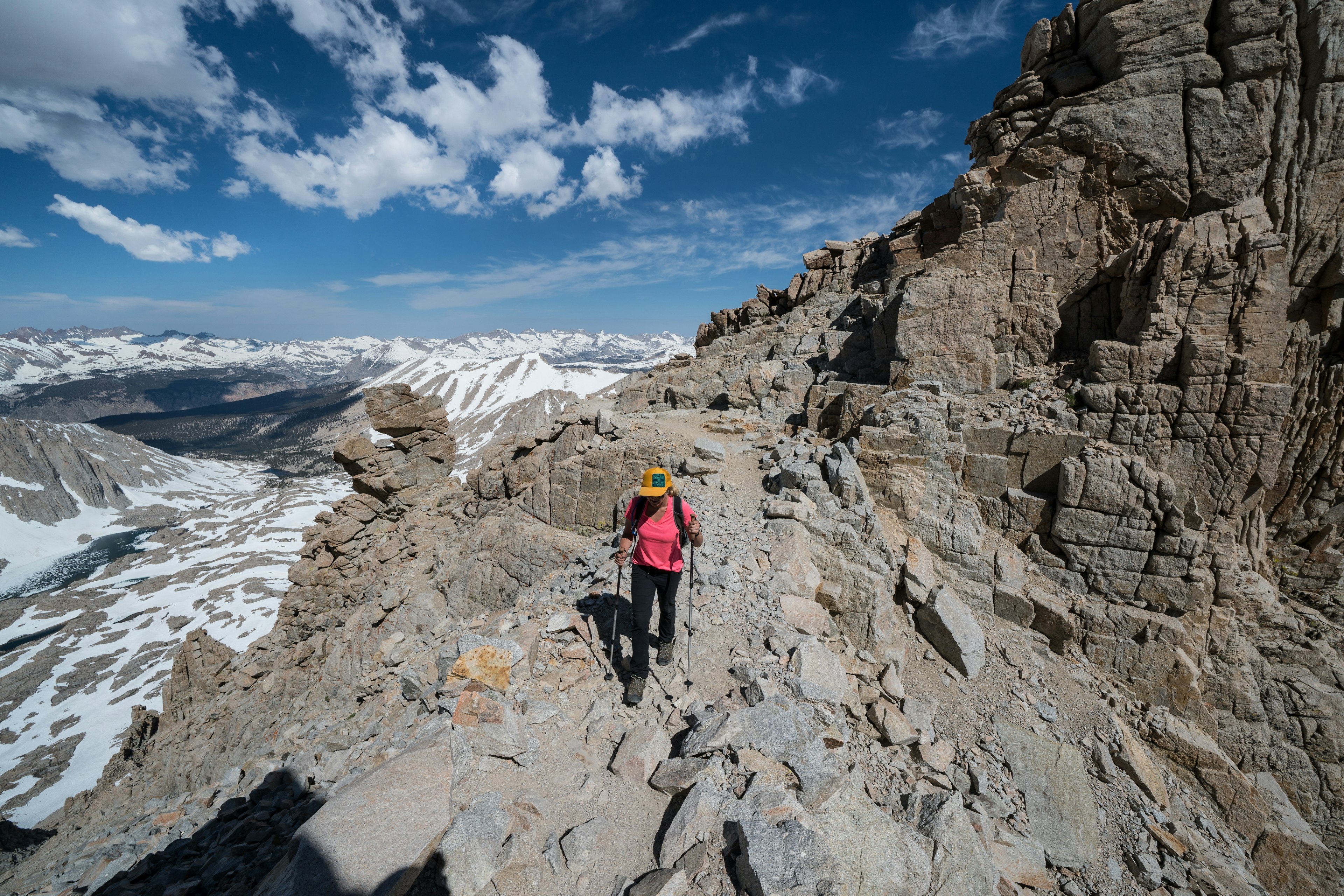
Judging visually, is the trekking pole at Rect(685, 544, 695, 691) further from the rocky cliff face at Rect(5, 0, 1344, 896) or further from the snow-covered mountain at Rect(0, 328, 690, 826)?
the snow-covered mountain at Rect(0, 328, 690, 826)

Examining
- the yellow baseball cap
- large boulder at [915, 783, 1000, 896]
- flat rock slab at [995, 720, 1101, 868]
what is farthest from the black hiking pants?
flat rock slab at [995, 720, 1101, 868]

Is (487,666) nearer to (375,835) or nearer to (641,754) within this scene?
(375,835)

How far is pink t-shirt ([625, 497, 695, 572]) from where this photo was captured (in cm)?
719

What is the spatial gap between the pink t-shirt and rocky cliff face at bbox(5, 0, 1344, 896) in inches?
74.9

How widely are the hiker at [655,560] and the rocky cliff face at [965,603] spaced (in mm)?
531

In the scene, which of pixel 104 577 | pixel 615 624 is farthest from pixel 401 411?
pixel 104 577

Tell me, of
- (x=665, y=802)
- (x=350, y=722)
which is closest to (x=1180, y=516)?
Result: (x=665, y=802)

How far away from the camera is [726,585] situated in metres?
9.20

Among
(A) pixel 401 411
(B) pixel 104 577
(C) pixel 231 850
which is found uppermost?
(A) pixel 401 411

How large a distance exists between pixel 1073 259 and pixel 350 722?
26084 mm

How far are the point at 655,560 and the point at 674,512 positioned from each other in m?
0.79

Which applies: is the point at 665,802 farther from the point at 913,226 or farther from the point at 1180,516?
the point at 913,226

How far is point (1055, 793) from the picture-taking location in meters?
8.22

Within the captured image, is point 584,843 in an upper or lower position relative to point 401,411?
lower
